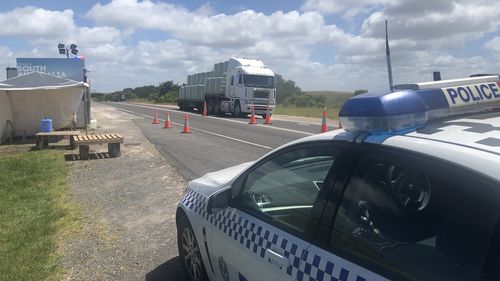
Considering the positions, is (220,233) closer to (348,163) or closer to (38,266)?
(348,163)

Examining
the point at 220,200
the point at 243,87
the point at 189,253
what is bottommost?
the point at 189,253

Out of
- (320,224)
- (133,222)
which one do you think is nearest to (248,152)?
(133,222)

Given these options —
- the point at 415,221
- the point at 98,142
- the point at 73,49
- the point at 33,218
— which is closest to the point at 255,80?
the point at 73,49

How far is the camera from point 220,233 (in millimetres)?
3314

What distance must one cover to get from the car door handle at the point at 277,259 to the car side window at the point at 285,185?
0.18m

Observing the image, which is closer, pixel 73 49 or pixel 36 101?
pixel 36 101

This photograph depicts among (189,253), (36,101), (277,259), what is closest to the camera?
(277,259)

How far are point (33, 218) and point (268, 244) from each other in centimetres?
450

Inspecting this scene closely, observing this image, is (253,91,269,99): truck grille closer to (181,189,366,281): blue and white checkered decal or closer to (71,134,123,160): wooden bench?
(71,134,123,160): wooden bench

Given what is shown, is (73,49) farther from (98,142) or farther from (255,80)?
(98,142)

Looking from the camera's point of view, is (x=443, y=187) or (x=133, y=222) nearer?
(x=443, y=187)

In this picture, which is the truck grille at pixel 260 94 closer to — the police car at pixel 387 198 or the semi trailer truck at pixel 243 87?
the semi trailer truck at pixel 243 87

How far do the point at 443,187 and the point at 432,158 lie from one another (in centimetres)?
13

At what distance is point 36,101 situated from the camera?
53.4ft
